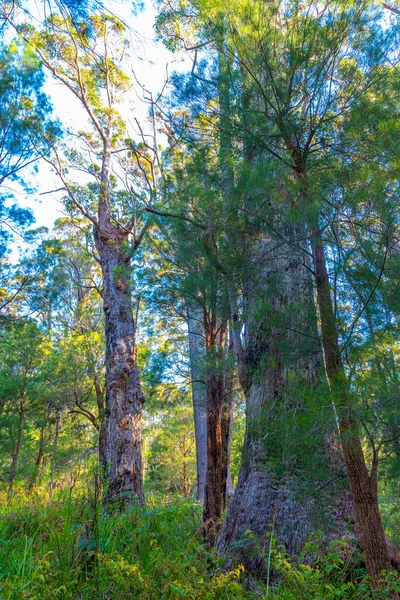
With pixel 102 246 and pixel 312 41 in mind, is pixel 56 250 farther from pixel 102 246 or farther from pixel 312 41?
pixel 312 41

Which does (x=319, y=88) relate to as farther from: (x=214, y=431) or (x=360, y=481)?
(x=214, y=431)

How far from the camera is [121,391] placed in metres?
6.77

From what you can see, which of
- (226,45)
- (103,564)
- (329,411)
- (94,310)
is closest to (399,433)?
(329,411)

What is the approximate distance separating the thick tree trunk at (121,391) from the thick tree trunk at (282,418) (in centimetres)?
236

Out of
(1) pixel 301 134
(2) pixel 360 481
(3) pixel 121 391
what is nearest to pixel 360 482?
(2) pixel 360 481

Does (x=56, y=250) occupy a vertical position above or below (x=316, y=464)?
above

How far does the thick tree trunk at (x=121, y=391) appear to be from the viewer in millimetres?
6195

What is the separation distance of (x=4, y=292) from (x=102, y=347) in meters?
3.24

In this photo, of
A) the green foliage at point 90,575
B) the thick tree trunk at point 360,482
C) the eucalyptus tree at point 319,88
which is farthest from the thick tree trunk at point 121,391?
the eucalyptus tree at point 319,88

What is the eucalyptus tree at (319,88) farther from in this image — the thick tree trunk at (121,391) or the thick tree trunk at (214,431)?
the thick tree trunk at (121,391)

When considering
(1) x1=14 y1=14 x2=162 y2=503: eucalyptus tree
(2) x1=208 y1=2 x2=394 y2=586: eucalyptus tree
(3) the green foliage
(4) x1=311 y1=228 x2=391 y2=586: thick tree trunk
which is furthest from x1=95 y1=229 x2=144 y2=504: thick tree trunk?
(2) x1=208 y1=2 x2=394 y2=586: eucalyptus tree

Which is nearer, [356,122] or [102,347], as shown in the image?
[356,122]

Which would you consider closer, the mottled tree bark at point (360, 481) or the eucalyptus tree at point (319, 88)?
the mottled tree bark at point (360, 481)

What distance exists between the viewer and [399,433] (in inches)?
96.0
